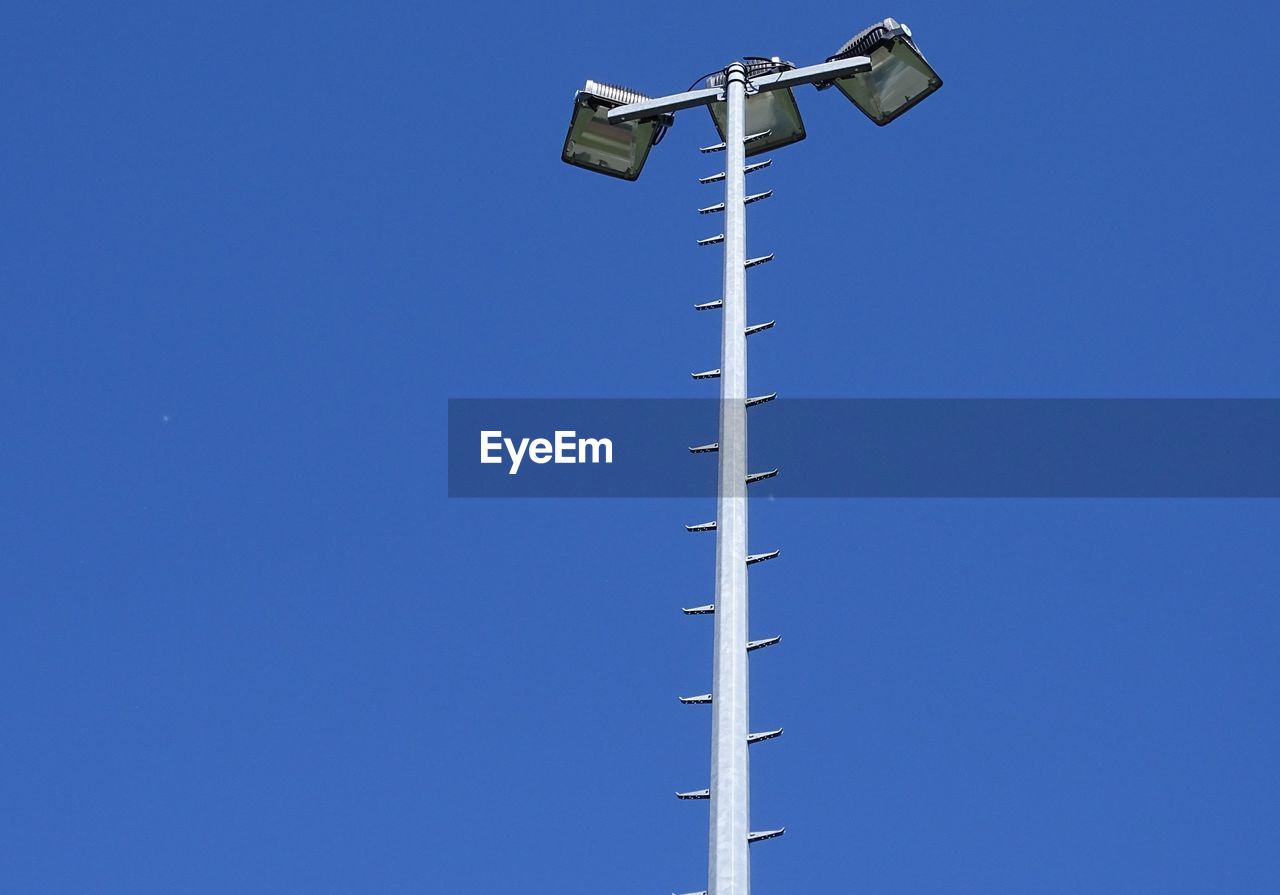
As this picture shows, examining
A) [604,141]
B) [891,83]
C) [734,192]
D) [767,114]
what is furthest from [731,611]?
[891,83]

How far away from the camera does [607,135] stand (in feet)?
107

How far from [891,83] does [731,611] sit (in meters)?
14.9

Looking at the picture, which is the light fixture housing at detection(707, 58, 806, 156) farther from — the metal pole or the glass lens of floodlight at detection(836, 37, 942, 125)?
the metal pole

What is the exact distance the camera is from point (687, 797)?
19.2 m

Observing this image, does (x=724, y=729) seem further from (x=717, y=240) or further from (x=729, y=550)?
(x=717, y=240)

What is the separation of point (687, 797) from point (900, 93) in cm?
1712

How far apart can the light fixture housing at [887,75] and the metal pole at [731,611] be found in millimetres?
6651

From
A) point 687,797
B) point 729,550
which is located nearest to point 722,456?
point 729,550

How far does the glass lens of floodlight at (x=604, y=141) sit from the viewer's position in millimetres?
32250

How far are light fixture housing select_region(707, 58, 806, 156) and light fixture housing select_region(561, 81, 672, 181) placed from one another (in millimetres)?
1141

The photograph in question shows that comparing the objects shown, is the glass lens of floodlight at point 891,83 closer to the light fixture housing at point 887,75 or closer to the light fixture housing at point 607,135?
the light fixture housing at point 887,75

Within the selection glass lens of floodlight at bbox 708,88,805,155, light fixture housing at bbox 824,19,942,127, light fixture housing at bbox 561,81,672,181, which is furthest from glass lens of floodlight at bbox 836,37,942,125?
light fixture housing at bbox 561,81,672,181

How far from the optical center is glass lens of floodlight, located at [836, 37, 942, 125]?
31438 millimetres

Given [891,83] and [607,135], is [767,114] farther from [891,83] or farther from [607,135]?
[607,135]
